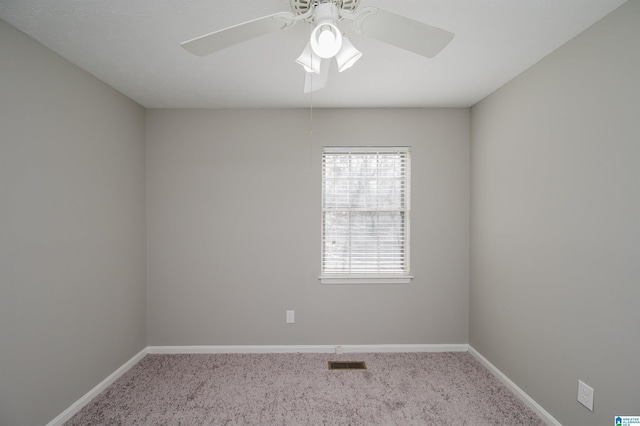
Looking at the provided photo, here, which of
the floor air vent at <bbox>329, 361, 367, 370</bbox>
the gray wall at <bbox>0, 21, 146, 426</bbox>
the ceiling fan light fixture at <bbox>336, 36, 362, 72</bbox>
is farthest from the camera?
the floor air vent at <bbox>329, 361, 367, 370</bbox>

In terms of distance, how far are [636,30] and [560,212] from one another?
3.36 feet

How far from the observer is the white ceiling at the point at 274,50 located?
1.57 meters

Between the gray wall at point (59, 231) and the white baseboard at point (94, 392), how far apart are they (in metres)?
0.04

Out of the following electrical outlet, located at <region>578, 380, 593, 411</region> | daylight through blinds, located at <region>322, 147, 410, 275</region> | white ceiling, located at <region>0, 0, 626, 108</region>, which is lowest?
electrical outlet, located at <region>578, 380, 593, 411</region>

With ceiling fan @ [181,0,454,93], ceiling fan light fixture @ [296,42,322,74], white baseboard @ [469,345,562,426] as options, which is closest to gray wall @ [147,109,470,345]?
white baseboard @ [469,345,562,426]

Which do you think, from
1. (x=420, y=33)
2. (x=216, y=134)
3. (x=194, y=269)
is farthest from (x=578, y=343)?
Answer: (x=216, y=134)

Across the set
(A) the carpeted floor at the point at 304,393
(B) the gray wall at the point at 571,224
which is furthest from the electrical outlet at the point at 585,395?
(A) the carpeted floor at the point at 304,393

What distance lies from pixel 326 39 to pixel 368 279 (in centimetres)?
246

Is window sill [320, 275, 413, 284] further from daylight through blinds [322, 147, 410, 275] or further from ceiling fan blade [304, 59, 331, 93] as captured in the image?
ceiling fan blade [304, 59, 331, 93]

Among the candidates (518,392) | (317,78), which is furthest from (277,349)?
(317,78)

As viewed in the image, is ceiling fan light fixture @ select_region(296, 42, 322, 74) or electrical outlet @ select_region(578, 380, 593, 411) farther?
electrical outlet @ select_region(578, 380, 593, 411)

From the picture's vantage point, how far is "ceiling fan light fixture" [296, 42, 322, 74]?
1.32m

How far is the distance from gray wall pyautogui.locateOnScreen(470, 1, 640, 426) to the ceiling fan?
1215 millimetres

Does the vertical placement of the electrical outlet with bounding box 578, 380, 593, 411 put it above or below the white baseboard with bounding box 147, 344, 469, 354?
above
